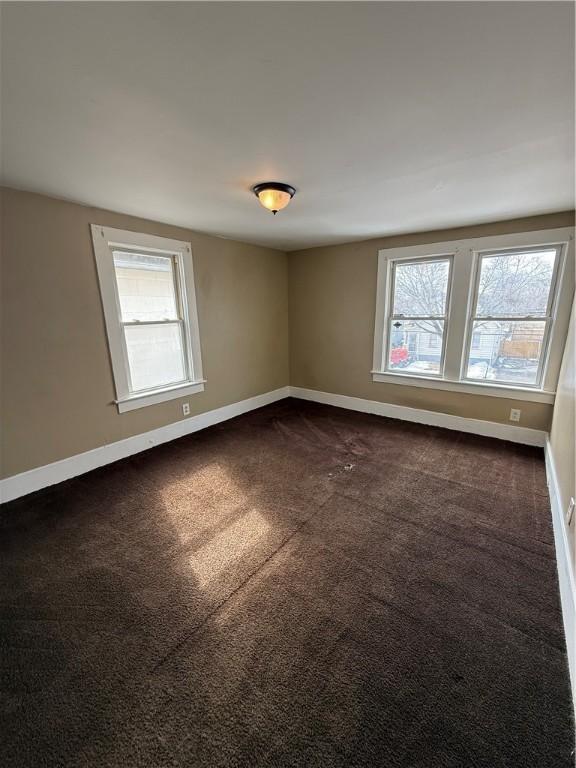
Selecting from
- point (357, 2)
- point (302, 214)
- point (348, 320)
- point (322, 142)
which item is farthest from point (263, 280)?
point (357, 2)

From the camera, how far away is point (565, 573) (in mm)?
1651

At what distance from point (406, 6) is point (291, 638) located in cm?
237

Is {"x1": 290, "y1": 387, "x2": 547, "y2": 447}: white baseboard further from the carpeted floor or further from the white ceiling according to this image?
the white ceiling

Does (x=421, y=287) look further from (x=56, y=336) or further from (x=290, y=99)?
(x=56, y=336)

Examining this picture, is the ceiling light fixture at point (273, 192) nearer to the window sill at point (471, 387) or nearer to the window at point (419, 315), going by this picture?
the window at point (419, 315)

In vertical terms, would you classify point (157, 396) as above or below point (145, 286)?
below

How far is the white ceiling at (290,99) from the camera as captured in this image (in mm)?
974

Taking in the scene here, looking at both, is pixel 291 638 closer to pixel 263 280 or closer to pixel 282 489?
pixel 282 489

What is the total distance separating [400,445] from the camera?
3.42m

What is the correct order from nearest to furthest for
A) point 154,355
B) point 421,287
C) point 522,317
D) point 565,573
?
point 565,573 → point 522,317 → point 154,355 → point 421,287

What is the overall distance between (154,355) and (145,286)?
0.73 m

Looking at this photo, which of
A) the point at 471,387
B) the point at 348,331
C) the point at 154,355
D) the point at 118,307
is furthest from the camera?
the point at 348,331

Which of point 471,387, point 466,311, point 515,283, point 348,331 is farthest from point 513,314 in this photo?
point 348,331

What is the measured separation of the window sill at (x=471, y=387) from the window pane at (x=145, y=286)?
9.22 feet
